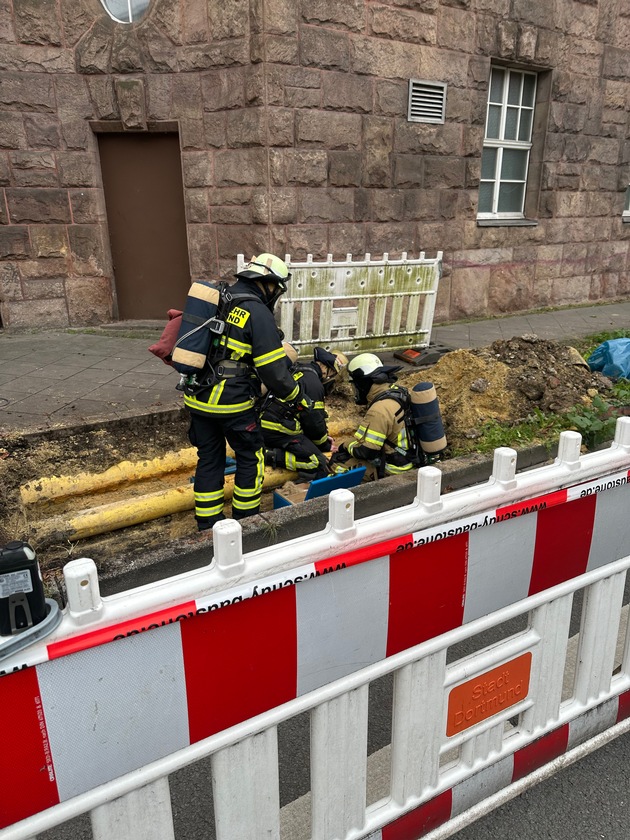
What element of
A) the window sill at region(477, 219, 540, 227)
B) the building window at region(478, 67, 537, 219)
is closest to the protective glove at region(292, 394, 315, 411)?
the window sill at region(477, 219, 540, 227)

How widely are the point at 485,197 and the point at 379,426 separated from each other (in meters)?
7.09

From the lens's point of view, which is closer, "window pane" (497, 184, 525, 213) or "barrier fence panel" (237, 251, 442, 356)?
"barrier fence panel" (237, 251, 442, 356)

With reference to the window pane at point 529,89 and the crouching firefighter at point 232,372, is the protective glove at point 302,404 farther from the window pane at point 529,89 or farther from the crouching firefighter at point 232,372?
the window pane at point 529,89

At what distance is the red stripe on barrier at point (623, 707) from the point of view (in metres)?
2.50

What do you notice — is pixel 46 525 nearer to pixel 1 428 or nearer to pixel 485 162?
pixel 1 428

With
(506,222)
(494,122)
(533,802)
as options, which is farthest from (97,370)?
(494,122)

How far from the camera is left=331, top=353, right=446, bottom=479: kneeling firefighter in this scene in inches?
180

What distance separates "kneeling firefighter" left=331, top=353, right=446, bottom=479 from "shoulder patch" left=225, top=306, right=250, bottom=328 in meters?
1.18

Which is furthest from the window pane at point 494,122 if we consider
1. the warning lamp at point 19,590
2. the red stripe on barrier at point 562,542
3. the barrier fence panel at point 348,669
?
the warning lamp at point 19,590

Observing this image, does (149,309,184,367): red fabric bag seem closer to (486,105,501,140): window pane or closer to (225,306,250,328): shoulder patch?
(225,306,250,328): shoulder patch

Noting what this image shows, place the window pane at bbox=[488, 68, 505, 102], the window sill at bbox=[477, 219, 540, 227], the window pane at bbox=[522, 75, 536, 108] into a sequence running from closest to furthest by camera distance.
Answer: the window pane at bbox=[488, 68, 505, 102], the window sill at bbox=[477, 219, 540, 227], the window pane at bbox=[522, 75, 536, 108]

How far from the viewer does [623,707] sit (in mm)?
2520

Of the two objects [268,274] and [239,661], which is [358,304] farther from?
[239,661]

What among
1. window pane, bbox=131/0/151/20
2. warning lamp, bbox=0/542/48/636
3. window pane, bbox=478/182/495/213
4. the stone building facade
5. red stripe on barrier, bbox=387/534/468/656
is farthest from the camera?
window pane, bbox=478/182/495/213
